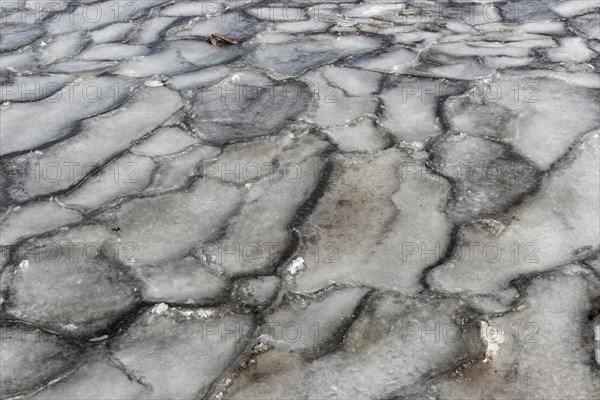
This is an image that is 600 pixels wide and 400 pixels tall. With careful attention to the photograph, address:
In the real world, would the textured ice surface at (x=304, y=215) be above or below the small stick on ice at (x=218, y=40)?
below

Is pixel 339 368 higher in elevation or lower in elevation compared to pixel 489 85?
lower

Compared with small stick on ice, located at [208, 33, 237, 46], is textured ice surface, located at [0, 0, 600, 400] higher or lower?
lower

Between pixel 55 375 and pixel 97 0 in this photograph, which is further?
pixel 97 0

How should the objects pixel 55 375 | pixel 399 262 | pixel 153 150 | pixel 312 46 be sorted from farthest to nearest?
pixel 312 46
pixel 153 150
pixel 399 262
pixel 55 375

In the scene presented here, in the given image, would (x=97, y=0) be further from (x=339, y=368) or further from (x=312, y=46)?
(x=339, y=368)

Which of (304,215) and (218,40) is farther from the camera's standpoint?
(218,40)

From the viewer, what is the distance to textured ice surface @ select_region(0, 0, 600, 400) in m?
1.39

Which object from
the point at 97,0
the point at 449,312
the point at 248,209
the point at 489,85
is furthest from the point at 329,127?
the point at 97,0

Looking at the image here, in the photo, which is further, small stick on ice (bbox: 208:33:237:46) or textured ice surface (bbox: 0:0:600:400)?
small stick on ice (bbox: 208:33:237:46)

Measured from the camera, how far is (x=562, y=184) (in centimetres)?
188

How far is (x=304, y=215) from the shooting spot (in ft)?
5.88

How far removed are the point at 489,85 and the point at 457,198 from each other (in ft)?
2.31

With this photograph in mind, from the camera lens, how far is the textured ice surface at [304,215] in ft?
4.56

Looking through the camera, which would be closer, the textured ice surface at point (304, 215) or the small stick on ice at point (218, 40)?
the textured ice surface at point (304, 215)
